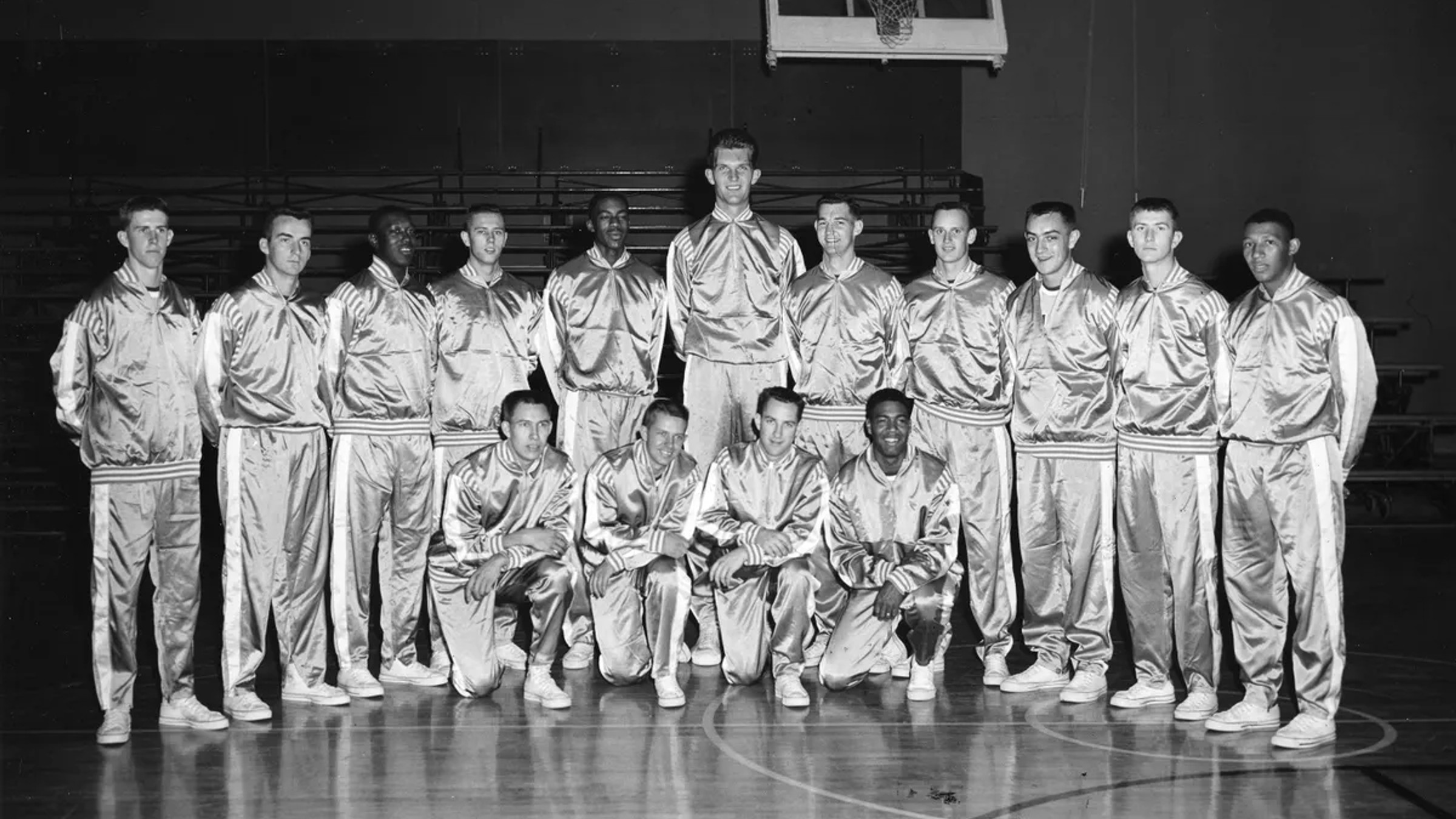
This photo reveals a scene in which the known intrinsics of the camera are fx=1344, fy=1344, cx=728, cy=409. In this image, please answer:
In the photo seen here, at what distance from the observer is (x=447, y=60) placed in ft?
39.6

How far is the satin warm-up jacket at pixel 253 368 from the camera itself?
201 inches

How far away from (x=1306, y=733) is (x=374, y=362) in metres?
3.79

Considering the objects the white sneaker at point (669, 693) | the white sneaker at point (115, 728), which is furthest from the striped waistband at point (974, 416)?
the white sneaker at point (115, 728)

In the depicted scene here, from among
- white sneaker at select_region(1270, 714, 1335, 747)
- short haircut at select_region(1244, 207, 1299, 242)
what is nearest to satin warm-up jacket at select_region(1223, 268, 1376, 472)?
short haircut at select_region(1244, 207, 1299, 242)

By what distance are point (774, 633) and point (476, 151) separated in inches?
306

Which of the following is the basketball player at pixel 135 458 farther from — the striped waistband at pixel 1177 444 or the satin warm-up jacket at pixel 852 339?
the striped waistband at pixel 1177 444

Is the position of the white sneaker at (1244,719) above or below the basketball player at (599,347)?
below

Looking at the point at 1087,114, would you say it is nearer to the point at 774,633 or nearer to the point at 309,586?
the point at 774,633

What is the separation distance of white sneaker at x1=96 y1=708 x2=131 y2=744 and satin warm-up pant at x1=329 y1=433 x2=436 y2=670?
2.85ft

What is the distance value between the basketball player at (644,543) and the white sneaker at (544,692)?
32 centimetres

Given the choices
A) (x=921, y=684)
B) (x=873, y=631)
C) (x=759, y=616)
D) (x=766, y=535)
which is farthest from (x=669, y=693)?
(x=921, y=684)

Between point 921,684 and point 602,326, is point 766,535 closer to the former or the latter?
point 921,684

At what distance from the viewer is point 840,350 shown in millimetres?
5918

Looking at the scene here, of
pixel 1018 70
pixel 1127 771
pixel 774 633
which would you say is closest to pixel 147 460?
pixel 774 633
